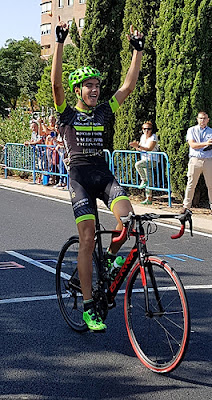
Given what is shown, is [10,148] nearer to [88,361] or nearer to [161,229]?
[161,229]

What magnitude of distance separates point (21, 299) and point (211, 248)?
4019 millimetres

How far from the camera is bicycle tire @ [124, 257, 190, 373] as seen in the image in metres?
4.46

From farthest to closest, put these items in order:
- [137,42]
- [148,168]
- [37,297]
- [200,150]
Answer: [148,168], [200,150], [37,297], [137,42]

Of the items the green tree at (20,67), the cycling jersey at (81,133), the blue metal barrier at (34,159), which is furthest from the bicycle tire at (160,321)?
the green tree at (20,67)

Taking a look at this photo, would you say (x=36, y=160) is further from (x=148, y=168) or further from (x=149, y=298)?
(x=149, y=298)

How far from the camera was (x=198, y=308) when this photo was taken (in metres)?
6.41

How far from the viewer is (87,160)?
17.7ft

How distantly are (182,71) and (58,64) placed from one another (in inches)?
375

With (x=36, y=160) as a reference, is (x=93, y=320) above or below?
above

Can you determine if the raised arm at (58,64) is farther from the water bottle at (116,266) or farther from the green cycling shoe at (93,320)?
the green cycling shoe at (93,320)

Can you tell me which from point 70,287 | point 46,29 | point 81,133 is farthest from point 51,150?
point 46,29

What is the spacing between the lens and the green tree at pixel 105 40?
1862 centimetres

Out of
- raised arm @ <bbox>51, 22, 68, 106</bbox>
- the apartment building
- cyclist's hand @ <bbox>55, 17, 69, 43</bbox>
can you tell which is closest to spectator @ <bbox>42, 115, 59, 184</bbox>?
raised arm @ <bbox>51, 22, 68, 106</bbox>

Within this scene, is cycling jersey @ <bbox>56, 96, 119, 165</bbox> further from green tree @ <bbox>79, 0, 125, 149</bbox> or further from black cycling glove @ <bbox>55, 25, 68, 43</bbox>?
green tree @ <bbox>79, 0, 125, 149</bbox>
